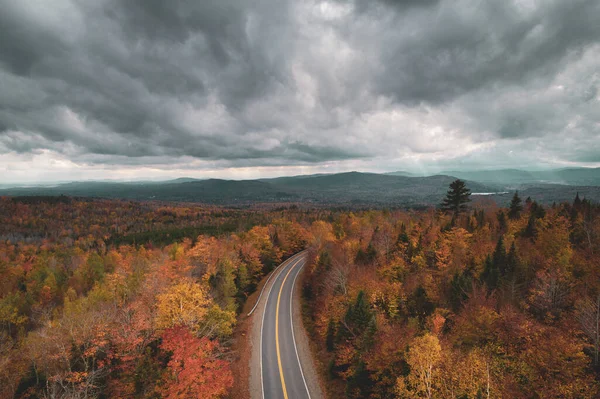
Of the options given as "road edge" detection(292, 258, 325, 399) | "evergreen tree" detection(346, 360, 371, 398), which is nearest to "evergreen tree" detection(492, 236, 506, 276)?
"evergreen tree" detection(346, 360, 371, 398)

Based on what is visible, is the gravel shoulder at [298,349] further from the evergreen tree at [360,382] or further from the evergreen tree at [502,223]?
the evergreen tree at [502,223]

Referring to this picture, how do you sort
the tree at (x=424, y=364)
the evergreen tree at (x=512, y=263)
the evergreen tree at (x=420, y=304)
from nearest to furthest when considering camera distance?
1. the tree at (x=424, y=364)
2. the evergreen tree at (x=420, y=304)
3. the evergreen tree at (x=512, y=263)

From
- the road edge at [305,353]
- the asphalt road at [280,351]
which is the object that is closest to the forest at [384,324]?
the road edge at [305,353]

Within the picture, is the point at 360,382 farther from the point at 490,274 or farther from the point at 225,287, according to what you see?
the point at 225,287

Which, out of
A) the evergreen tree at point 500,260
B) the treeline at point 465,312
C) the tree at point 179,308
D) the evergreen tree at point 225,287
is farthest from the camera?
the evergreen tree at point 225,287

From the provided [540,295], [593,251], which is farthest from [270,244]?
[593,251]

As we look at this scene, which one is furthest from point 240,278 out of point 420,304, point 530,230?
point 530,230
